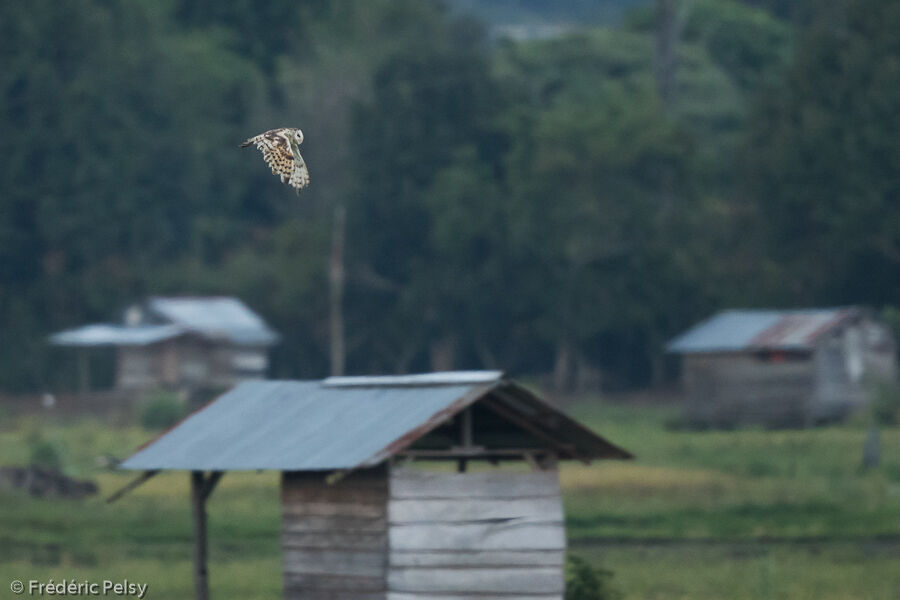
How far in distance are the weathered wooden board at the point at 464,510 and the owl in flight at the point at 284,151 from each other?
623cm

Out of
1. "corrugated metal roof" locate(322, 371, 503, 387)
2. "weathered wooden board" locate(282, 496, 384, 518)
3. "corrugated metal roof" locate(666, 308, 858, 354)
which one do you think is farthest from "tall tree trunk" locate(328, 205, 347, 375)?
"weathered wooden board" locate(282, 496, 384, 518)

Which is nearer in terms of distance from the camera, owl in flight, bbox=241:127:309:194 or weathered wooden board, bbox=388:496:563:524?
owl in flight, bbox=241:127:309:194

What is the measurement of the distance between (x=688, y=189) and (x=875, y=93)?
31.6 feet

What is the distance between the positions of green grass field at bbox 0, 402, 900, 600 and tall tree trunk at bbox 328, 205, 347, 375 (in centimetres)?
3014

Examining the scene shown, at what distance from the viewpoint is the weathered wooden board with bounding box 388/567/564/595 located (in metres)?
21.3

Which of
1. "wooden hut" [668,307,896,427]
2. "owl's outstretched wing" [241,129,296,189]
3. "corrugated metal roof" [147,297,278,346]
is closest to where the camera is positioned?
"owl's outstretched wing" [241,129,296,189]

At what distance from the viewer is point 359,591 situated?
2156 centimetres

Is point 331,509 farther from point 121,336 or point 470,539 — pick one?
point 121,336

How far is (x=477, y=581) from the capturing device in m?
21.4

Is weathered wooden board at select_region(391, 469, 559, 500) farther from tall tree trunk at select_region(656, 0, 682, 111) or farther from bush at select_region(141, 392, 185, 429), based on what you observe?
tall tree trunk at select_region(656, 0, 682, 111)

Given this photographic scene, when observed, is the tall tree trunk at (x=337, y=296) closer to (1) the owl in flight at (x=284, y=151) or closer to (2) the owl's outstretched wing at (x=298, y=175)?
(1) the owl in flight at (x=284, y=151)

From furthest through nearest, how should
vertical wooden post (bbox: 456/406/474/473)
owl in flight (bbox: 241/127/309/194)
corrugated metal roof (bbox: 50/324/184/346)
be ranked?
corrugated metal roof (bbox: 50/324/184/346), vertical wooden post (bbox: 456/406/474/473), owl in flight (bbox: 241/127/309/194)

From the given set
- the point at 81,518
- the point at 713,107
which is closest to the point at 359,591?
the point at 81,518

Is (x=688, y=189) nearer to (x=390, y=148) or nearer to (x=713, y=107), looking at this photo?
(x=390, y=148)
